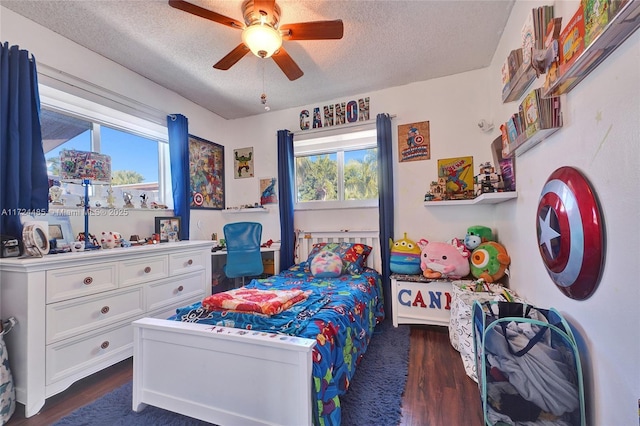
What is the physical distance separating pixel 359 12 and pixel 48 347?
9.64ft

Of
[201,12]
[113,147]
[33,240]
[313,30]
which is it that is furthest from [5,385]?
[313,30]

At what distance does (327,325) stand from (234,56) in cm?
193

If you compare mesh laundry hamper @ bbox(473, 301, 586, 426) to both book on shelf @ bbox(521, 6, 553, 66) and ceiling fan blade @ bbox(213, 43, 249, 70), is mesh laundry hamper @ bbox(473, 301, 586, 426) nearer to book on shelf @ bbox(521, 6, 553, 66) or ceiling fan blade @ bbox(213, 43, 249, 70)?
book on shelf @ bbox(521, 6, 553, 66)

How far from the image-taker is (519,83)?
1.51m

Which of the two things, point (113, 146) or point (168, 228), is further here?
point (168, 228)

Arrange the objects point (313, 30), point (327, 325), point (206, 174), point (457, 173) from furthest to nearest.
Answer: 1. point (206, 174)
2. point (457, 173)
3. point (313, 30)
4. point (327, 325)

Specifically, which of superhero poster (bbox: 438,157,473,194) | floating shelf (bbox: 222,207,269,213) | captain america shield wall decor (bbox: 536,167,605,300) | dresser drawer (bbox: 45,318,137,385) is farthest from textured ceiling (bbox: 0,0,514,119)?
dresser drawer (bbox: 45,318,137,385)

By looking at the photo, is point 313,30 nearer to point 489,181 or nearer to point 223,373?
point 489,181

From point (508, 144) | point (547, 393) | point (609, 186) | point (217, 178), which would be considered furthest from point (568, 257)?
point (217, 178)

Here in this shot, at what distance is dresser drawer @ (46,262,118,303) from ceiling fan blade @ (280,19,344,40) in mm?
2031

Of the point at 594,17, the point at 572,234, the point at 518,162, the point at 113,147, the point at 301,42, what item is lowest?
the point at 572,234

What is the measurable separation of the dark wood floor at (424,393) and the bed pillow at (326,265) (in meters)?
0.91

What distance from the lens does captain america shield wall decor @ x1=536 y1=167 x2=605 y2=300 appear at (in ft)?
3.02

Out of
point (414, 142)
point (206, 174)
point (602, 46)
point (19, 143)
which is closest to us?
point (602, 46)
